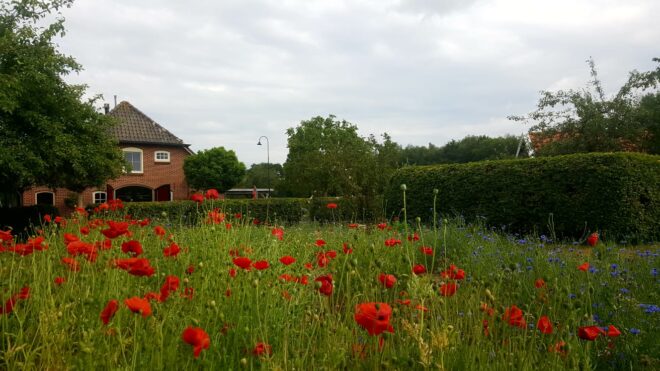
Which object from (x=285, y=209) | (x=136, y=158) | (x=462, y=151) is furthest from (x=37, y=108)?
(x=462, y=151)

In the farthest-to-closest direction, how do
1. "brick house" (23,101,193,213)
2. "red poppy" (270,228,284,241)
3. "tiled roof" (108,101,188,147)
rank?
1. "tiled roof" (108,101,188,147)
2. "brick house" (23,101,193,213)
3. "red poppy" (270,228,284,241)

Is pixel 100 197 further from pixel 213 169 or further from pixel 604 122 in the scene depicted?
pixel 604 122

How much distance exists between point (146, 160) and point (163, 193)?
8.44 feet

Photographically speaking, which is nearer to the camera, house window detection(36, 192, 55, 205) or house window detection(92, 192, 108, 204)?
house window detection(36, 192, 55, 205)

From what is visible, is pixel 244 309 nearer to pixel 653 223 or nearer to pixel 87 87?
pixel 653 223

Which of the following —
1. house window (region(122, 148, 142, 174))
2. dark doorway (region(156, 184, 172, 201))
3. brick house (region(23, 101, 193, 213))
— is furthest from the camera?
dark doorway (region(156, 184, 172, 201))

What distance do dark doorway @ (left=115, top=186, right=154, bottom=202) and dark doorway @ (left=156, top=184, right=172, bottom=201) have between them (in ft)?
1.46

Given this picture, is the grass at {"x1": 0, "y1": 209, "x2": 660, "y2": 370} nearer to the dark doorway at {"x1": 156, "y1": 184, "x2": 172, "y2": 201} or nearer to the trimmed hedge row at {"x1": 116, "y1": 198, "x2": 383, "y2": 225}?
the trimmed hedge row at {"x1": 116, "y1": 198, "x2": 383, "y2": 225}

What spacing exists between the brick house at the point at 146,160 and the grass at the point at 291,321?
28.2m

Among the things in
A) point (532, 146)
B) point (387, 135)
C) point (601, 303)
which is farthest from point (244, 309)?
point (532, 146)

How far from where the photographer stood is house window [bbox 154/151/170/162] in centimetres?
3216

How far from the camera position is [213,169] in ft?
116

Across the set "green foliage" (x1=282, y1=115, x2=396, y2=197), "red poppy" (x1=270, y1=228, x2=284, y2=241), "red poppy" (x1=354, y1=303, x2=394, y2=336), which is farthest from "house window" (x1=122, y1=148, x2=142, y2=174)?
"red poppy" (x1=354, y1=303, x2=394, y2=336)

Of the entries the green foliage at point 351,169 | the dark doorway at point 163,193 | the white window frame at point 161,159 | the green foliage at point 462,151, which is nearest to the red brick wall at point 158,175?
the white window frame at point 161,159
